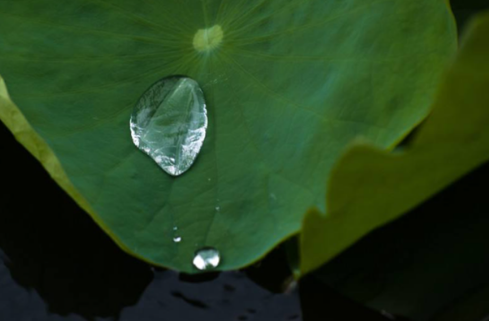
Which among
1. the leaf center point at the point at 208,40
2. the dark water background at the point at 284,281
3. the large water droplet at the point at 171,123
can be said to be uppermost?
the leaf center point at the point at 208,40

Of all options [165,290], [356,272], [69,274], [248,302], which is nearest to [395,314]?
[356,272]

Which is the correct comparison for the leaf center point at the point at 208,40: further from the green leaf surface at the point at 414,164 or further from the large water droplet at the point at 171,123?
the green leaf surface at the point at 414,164

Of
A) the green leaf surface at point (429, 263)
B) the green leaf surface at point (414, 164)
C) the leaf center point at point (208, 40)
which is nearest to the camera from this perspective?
the green leaf surface at point (414, 164)

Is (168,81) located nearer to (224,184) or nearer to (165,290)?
(224,184)

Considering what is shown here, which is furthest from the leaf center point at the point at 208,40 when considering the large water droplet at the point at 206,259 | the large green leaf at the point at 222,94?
the large water droplet at the point at 206,259

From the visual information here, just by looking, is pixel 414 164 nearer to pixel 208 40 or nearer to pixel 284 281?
Result: pixel 284 281

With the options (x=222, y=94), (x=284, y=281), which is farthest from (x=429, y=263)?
(x=222, y=94)
